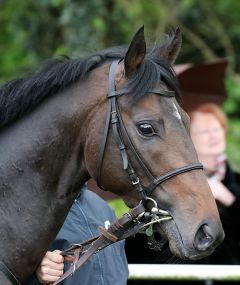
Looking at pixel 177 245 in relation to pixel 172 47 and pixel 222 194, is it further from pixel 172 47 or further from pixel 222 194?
pixel 222 194

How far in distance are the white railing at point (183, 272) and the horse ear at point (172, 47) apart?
4.00 ft

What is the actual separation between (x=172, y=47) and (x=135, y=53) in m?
0.29

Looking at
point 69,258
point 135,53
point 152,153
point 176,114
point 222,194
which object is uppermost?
point 135,53

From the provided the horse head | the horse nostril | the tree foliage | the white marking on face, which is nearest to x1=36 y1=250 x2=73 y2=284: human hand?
the horse head

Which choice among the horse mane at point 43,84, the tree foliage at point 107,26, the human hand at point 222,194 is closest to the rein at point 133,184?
Result: the horse mane at point 43,84

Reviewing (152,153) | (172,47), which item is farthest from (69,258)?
(172,47)

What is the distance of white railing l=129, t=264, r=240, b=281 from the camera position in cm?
385

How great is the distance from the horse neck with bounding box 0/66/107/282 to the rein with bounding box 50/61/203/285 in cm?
12

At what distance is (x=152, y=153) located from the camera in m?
2.89

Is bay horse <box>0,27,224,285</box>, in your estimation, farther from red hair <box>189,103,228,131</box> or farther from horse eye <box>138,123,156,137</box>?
red hair <box>189,103,228,131</box>

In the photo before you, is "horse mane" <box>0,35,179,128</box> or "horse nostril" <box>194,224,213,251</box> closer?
"horse nostril" <box>194,224,213,251</box>

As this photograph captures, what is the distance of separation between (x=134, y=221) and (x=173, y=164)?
11.9 inches

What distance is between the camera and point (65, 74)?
3.09 m

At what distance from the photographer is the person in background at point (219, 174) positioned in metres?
4.92
